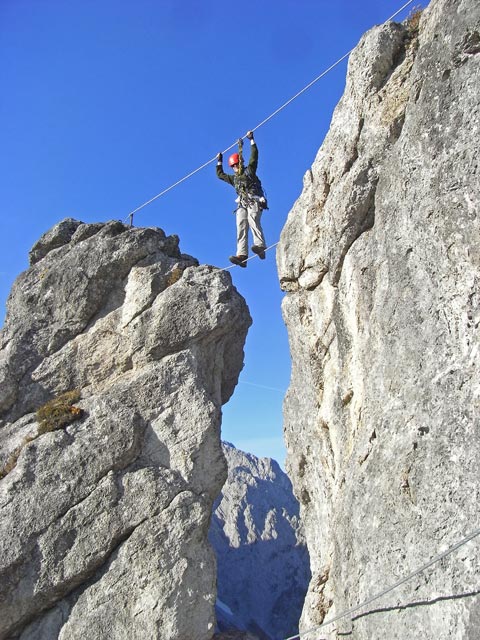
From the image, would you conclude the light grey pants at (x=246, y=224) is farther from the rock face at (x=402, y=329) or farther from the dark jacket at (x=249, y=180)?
the rock face at (x=402, y=329)

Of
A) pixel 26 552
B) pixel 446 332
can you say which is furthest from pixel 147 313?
pixel 446 332

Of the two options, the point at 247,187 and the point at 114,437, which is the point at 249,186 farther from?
the point at 114,437

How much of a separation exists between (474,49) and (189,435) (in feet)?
47.1

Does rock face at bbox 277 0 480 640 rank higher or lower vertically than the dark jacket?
lower

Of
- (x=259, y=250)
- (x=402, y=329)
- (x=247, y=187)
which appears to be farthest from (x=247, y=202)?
(x=402, y=329)

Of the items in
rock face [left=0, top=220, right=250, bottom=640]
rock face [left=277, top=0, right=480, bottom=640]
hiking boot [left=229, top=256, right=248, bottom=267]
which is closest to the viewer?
rock face [left=277, top=0, right=480, bottom=640]

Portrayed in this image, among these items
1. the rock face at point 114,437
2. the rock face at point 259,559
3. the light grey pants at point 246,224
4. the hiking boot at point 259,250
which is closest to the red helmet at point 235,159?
the light grey pants at point 246,224

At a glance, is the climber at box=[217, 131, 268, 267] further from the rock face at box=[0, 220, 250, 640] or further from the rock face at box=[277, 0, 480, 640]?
the rock face at box=[277, 0, 480, 640]

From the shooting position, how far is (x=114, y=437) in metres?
19.9

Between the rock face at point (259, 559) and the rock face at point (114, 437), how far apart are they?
81.1 meters

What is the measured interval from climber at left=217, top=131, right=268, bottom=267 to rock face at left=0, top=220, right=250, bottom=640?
2943mm

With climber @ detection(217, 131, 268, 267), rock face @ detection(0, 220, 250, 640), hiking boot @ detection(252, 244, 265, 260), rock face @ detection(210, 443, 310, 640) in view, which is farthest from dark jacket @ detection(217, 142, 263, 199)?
rock face @ detection(210, 443, 310, 640)

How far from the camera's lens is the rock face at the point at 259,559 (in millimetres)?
99250

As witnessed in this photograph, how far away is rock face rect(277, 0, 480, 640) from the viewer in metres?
9.23
